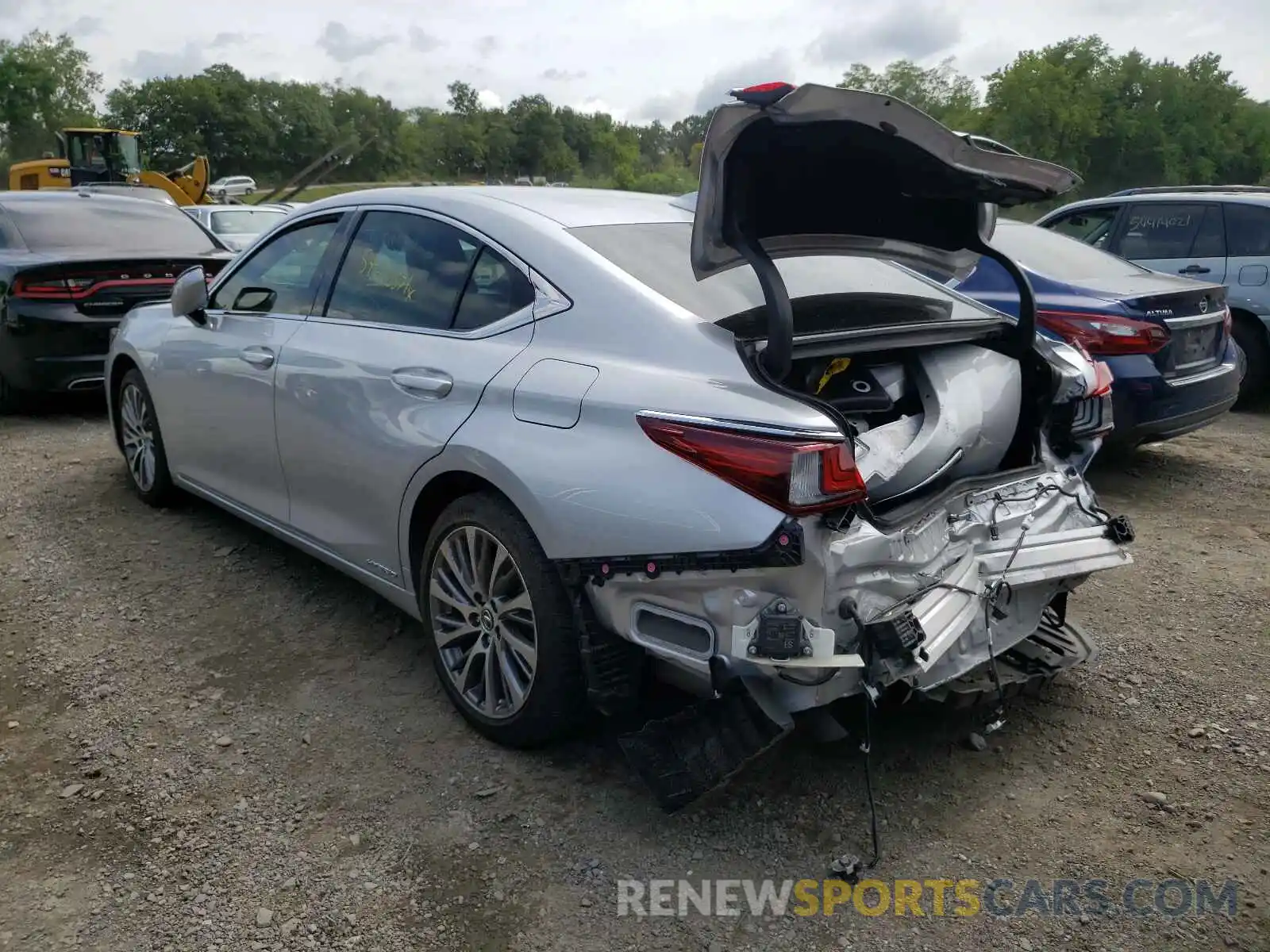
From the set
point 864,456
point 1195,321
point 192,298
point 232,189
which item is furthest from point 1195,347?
point 232,189

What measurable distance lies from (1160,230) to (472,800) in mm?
7810

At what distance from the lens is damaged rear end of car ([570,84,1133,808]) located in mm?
2410

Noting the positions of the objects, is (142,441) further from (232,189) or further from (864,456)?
(232,189)

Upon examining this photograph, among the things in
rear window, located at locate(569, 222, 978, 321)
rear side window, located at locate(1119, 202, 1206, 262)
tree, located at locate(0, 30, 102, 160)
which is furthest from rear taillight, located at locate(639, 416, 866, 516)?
tree, located at locate(0, 30, 102, 160)

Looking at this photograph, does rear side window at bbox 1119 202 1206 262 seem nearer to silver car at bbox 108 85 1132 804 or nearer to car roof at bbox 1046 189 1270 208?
car roof at bbox 1046 189 1270 208

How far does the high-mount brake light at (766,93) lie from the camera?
2.43 metres

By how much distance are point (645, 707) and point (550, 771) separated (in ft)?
1.39

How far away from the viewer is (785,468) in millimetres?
2354

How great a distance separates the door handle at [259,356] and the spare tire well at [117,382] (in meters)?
1.47

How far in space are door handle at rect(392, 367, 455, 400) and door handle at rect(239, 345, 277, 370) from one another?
92cm

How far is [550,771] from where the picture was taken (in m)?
3.02

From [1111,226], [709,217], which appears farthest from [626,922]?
[1111,226]

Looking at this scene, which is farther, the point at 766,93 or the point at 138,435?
the point at 138,435

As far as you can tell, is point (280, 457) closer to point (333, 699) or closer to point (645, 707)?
point (333, 699)
